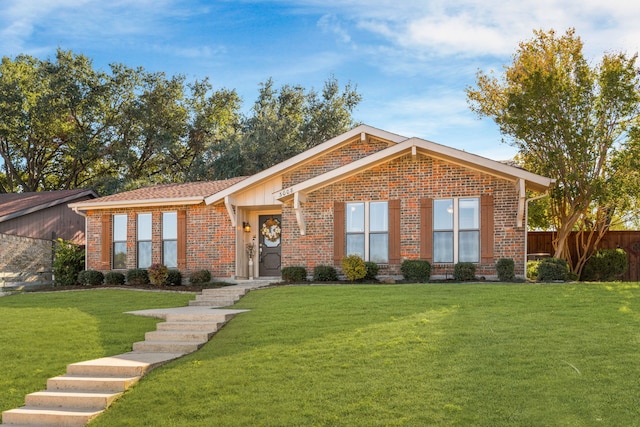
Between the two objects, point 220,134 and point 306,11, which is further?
point 220,134

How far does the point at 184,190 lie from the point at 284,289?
7449 millimetres

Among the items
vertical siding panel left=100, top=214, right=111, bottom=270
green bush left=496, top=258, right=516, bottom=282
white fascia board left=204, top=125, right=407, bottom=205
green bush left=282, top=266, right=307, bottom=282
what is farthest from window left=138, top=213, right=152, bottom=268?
green bush left=496, top=258, right=516, bottom=282

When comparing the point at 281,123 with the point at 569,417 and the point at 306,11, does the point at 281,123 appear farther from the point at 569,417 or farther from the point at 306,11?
the point at 569,417

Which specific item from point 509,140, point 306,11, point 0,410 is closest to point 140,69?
point 306,11

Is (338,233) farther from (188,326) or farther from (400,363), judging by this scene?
(400,363)

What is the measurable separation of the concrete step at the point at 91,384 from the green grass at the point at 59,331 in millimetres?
274

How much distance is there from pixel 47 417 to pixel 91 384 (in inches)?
35.4

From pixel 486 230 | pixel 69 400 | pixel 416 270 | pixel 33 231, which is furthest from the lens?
pixel 33 231

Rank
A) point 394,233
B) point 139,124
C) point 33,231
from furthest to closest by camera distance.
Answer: point 139,124 → point 33,231 → point 394,233

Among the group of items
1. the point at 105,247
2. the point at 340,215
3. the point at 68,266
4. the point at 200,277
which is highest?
the point at 340,215

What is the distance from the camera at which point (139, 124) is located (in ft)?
119

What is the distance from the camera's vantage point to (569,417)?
7117mm

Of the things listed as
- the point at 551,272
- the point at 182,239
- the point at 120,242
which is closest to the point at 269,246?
the point at 182,239

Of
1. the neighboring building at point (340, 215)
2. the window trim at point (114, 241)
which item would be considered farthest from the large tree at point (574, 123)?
the window trim at point (114, 241)
